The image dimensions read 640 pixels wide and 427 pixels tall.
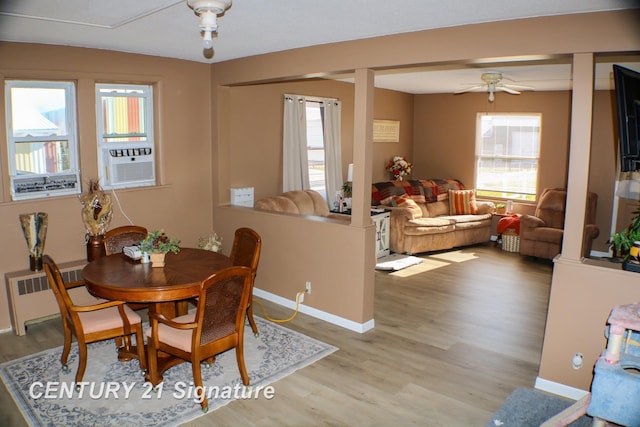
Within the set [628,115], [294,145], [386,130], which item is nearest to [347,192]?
[294,145]

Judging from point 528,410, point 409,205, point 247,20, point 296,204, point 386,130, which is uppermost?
point 247,20

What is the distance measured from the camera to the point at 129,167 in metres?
5.16

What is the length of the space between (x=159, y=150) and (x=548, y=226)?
18.0 ft

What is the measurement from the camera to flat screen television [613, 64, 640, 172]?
2.84 m

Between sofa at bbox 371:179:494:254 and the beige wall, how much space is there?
9.38 feet

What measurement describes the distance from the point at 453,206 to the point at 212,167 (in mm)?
4287

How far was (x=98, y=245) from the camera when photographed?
4672 millimetres

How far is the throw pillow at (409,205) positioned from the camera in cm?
745

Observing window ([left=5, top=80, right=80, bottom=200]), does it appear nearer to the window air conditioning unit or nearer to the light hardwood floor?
the window air conditioning unit

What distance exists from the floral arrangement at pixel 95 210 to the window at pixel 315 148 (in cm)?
299

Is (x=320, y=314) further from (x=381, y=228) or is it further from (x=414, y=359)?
(x=381, y=228)

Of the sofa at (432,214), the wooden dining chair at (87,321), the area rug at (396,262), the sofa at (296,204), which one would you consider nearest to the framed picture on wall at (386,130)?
the sofa at (432,214)

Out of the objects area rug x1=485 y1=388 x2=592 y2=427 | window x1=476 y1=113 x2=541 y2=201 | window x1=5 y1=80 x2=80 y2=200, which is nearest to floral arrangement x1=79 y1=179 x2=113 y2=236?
window x1=5 y1=80 x2=80 y2=200

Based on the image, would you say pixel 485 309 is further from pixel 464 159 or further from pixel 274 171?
pixel 464 159
